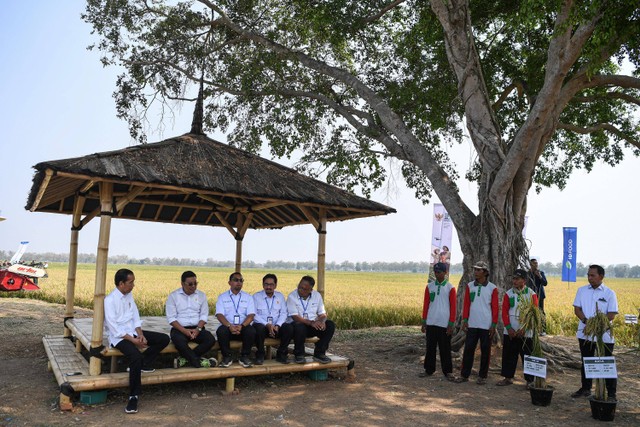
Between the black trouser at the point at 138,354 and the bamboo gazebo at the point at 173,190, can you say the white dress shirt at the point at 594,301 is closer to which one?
the bamboo gazebo at the point at 173,190

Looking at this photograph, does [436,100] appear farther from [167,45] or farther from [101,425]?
[101,425]

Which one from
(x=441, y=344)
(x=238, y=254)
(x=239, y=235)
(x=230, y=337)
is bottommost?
(x=441, y=344)

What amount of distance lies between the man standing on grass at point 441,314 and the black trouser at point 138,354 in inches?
137

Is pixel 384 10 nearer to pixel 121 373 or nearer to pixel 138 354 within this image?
pixel 138 354

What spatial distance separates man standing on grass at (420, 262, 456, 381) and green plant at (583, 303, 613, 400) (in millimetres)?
1817

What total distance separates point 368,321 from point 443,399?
341 inches

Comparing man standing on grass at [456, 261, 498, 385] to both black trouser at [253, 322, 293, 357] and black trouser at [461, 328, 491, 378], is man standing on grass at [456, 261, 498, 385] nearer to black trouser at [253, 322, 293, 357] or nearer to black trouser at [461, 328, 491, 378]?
black trouser at [461, 328, 491, 378]

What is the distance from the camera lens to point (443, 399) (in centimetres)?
655

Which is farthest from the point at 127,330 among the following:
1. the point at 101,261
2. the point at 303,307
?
the point at 303,307

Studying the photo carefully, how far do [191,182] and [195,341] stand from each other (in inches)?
77.2

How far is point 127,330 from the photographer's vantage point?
5938 mm

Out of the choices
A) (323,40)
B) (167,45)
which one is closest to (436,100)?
(323,40)

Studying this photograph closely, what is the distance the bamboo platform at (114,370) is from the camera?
564cm

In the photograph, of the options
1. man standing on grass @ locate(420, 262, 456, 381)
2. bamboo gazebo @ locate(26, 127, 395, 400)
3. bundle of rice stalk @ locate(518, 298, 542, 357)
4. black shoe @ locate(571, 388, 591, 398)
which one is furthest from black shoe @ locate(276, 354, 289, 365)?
black shoe @ locate(571, 388, 591, 398)
